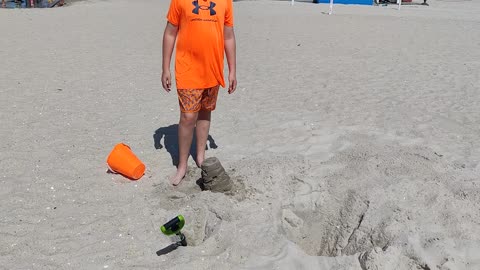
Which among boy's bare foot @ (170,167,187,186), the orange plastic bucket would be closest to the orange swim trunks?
boy's bare foot @ (170,167,187,186)

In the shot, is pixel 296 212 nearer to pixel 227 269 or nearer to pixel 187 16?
pixel 227 269

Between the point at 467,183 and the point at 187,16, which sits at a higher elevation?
the point at 187,16

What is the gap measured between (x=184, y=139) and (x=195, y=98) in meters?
0.41

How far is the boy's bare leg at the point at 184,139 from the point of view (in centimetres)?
382

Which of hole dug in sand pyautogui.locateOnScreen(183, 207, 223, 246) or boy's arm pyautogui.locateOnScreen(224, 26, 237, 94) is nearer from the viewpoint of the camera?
hole dug in sand pyautogui.locateOnScreen(183, 207, 223, 246)

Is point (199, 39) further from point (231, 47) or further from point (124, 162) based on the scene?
point (124, 162)

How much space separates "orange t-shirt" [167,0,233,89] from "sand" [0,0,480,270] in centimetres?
96

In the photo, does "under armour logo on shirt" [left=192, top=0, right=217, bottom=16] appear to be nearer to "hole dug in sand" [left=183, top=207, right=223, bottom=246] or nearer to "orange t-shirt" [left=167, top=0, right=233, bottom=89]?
"orange t-shirt" [left=167, top=0, right=233, bottom=89]

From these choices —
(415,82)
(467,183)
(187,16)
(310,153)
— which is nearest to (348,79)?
(415,82)

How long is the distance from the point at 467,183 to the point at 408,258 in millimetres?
1254

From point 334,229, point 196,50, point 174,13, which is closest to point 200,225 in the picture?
point 334,229

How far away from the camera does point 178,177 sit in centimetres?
400

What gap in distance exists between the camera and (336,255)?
3.26 metres

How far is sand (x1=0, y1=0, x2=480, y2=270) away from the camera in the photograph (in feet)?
10.0
